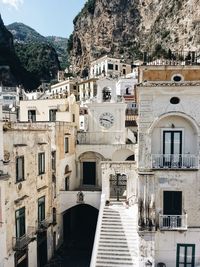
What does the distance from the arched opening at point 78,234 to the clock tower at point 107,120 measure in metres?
8.12

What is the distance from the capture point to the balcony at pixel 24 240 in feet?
72.6

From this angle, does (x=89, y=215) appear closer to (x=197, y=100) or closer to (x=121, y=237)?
(x=121, y=237)

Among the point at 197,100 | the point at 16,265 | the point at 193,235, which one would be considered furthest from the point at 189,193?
the point at 16,265

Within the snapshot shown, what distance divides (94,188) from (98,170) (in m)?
1.99

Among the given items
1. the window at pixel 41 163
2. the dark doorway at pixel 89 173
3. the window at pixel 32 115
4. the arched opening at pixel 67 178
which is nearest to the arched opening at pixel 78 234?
the arched opening at pixel 67 178

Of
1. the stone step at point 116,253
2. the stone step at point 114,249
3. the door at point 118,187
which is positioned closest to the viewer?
the stone step at point 116,253

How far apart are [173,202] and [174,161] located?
2.34 metres

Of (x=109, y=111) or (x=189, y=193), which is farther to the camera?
(x=109, y=111)

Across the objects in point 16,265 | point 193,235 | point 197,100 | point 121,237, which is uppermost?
point 197,100

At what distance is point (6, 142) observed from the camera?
2120 centimetres

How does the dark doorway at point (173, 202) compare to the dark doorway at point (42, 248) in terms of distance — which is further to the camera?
the dark doorway at point (42, 248)

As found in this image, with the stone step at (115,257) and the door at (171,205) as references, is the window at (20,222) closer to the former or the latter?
the stone step at (115,257)

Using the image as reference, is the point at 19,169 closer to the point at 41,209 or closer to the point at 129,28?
the point at 41,209

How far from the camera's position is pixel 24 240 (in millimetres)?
22984
